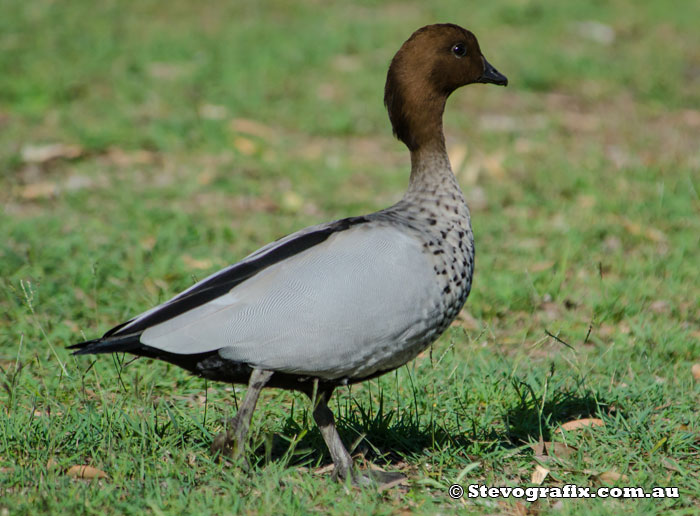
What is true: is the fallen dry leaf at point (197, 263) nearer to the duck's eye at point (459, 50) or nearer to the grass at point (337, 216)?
the grass at point (337, 216)

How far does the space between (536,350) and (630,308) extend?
0.67 metres

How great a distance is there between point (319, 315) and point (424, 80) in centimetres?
111

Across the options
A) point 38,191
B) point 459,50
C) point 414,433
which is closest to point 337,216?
point 38,191

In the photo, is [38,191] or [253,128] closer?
[38,191]

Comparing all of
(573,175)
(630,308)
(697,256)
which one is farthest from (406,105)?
(573,175)

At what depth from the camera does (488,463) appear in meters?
3.24

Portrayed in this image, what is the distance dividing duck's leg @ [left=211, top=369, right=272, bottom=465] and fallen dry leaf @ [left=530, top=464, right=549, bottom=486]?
96 cm

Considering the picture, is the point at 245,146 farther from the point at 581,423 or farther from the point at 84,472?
the point at 84,472

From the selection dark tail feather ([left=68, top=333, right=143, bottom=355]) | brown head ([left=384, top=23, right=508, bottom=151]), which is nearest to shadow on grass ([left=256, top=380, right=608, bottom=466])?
dark tail feather ([left=68, top=333, right=143, bottom=355])

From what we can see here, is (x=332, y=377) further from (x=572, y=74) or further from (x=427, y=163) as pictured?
(x=572, y=74)

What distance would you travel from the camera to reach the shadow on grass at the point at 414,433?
3.31 m

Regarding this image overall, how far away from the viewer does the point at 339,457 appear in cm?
310

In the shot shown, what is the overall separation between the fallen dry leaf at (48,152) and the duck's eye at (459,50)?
389cm

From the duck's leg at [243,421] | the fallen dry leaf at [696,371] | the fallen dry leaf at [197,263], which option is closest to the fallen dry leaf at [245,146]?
the fallen dry leaf at [197,263]
